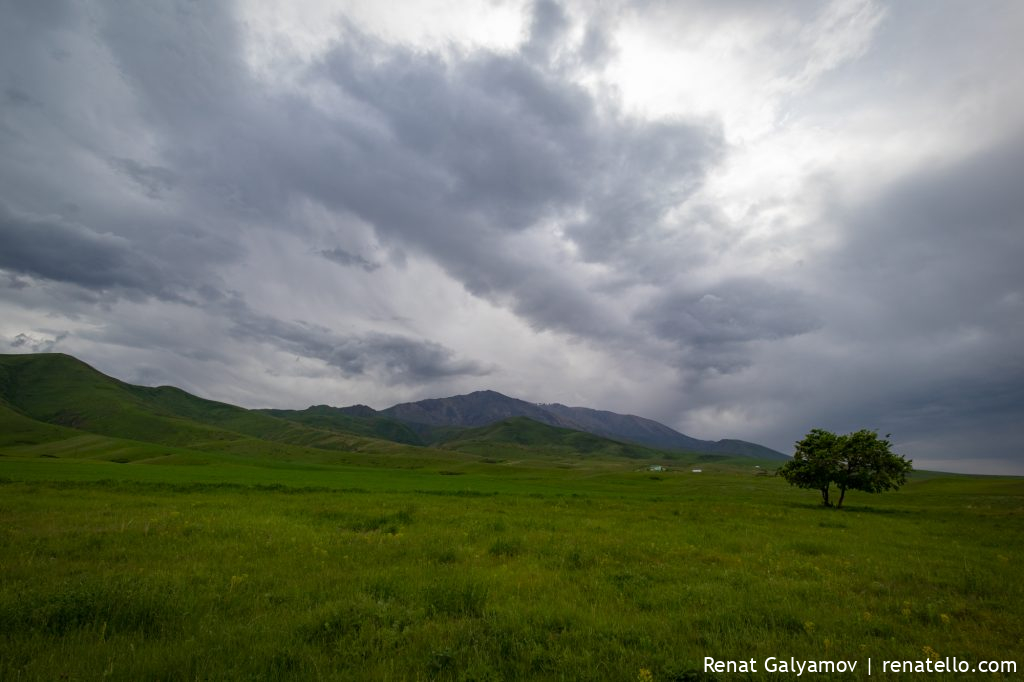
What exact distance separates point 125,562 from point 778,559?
68.1 feet

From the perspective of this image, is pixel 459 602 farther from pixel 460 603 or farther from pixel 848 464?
pixel 848 464

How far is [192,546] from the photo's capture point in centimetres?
1495

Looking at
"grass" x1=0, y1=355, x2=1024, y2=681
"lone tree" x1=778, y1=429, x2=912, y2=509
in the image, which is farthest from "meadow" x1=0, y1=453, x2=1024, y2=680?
"lone tree" x1=778, y1=429, x2=912, y2=509

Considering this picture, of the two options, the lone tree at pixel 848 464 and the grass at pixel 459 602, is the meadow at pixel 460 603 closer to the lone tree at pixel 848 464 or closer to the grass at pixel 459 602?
the grass at pixel 459 602

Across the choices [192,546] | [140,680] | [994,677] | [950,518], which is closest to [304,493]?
[192,546]

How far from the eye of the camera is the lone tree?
160ft

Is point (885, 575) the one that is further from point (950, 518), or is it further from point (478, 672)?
point (950, 518)

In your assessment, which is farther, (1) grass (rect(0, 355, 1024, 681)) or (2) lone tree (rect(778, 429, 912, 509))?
(2) lone tree (rect(778, 429, 912, 509))

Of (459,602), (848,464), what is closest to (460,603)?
(459,602)

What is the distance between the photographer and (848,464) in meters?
50.2

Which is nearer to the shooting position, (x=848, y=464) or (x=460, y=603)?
(x=460, y=603)

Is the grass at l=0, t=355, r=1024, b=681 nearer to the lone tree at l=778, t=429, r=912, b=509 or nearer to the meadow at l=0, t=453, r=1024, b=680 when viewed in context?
the meadow at l=0, t=453, r=1024, b=680

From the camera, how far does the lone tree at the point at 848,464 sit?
48.8 m

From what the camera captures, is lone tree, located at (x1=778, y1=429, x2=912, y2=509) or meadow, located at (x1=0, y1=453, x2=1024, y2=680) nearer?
meadow, located at (x1=0, y1=453, x2=1024, y2=680)
